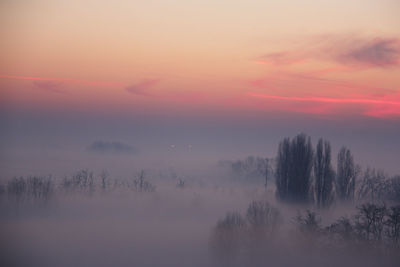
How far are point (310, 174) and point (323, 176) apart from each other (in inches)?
46.0

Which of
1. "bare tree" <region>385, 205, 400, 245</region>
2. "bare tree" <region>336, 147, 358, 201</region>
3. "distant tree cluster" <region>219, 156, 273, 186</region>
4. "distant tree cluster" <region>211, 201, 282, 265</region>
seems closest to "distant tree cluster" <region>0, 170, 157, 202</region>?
"distant tree cluster" <region>219, 156, 273, 186</region>

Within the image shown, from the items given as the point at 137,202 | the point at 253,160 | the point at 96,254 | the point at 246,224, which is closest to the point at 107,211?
the point at 137,202

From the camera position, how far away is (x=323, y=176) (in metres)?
38.0

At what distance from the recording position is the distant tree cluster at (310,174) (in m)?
37.2

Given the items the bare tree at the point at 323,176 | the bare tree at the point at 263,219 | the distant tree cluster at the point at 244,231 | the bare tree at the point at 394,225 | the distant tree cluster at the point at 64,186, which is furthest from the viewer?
the distant tree cluster at the point at 64,186

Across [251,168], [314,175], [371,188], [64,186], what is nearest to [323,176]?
[314,175]

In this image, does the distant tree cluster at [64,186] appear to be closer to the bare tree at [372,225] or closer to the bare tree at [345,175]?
the bare tree at [345,175]

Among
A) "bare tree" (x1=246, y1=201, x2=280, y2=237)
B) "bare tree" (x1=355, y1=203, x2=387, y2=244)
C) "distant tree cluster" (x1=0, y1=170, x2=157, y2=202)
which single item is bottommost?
"distant tree cluster" (x1=0, y1=170, x2=157, y2=202)

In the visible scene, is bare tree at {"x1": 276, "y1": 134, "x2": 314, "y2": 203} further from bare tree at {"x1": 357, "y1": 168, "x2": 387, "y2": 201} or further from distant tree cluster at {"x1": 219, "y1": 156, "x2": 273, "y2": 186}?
distant tree cluster at {"x1": 219, "y1": 156, "x2": 273, "y2": 186}

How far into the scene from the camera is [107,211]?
46156 mm

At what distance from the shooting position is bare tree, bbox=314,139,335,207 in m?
36.9

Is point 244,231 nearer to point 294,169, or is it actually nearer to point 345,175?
point 294,169

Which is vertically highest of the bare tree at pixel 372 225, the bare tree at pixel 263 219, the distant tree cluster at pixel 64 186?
the bare tree at pixel 372 225

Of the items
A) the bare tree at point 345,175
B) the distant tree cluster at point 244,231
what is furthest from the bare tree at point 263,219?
the bare tree at point 345,175
